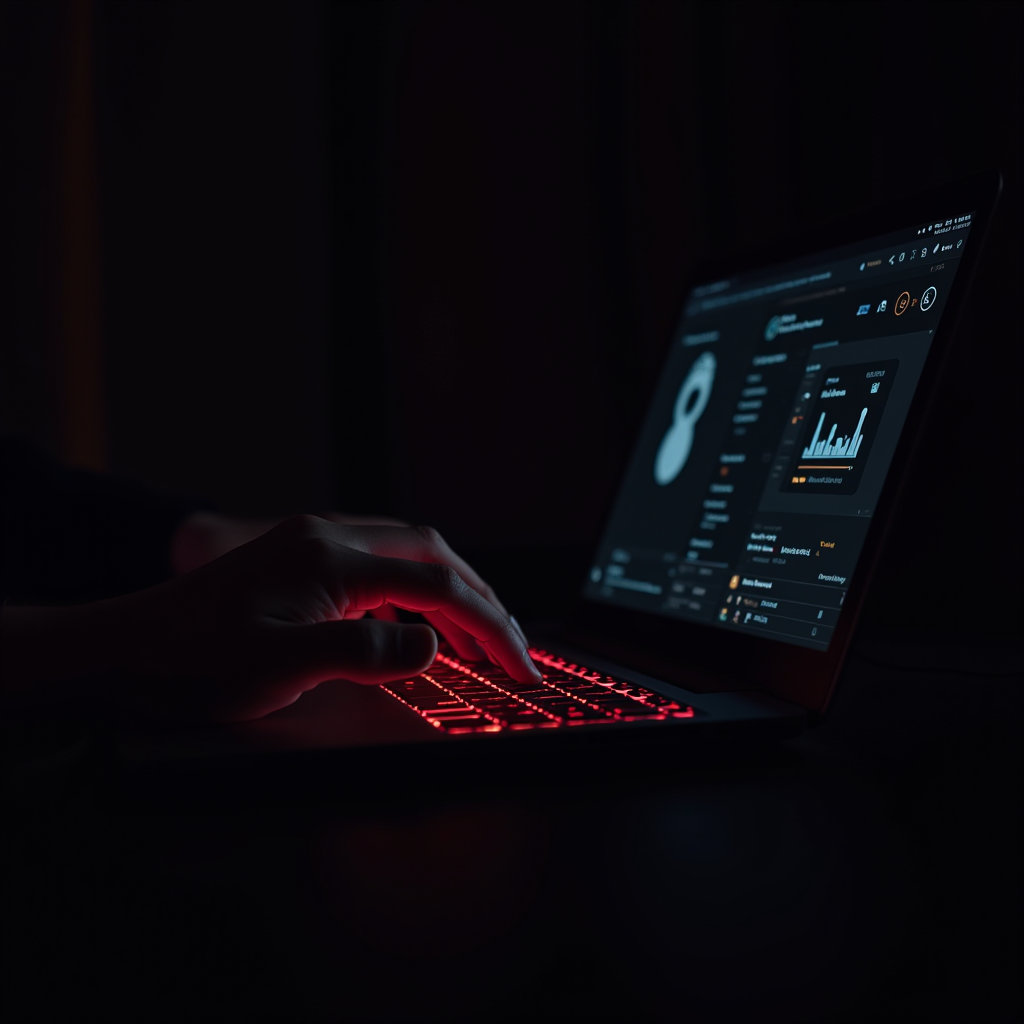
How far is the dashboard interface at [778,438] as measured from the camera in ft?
2.42

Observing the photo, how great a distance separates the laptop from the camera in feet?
1.91

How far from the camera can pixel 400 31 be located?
1.66 metres

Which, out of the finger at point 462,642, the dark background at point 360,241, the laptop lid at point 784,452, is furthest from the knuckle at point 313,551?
the dark background at point 360,241

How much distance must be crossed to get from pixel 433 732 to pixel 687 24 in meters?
1.38

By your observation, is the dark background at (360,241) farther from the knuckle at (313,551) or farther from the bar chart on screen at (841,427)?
the knuckle at (313,551)

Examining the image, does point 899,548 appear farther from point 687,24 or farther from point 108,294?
point 108,294

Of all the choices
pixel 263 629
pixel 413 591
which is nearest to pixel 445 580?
pixel 413 591

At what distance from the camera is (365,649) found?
569 millimetres

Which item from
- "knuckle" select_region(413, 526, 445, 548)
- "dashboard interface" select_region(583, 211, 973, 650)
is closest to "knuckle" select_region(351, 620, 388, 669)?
"knuckle" select_region(413, 526, 445, 548)

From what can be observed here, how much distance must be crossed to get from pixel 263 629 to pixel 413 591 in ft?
0.38

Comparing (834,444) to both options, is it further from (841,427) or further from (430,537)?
(430,537)

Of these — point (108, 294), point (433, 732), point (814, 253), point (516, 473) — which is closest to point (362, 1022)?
point (433, 732)

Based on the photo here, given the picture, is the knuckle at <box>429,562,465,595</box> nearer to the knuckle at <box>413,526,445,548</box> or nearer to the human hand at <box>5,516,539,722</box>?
the human hand at <box>5,516,539,722</box>

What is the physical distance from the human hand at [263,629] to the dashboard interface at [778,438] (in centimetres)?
27
